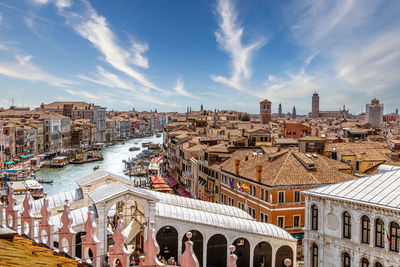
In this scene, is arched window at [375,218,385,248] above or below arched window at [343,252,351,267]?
above

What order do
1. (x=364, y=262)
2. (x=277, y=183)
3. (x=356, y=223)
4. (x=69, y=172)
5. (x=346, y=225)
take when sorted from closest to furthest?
(x=364, y=262) → (x=356, y=223) → (x=346, y=225) → (x=277, y=183) → (x=69, y=172)

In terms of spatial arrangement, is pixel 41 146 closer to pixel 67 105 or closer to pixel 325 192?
pixel 67 105

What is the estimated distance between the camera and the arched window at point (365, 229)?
1403 cm

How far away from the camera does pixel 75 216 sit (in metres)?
12.7

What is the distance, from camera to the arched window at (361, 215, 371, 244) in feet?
46.0

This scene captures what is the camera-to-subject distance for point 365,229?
14.1m

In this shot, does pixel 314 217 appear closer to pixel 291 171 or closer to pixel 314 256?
pixel 314 256

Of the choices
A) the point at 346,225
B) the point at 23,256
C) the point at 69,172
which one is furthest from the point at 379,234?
the point at 69,172

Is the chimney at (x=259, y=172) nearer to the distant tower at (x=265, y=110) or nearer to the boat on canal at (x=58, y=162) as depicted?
the boat on canal at (x=58, y=162)

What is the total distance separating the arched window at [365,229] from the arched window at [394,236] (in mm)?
950

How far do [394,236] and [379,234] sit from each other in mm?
601

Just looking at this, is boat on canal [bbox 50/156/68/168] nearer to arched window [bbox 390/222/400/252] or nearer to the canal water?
the canal water

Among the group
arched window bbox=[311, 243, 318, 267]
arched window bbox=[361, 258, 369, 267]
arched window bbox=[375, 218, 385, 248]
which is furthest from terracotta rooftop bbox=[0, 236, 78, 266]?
arched window bbox=[311, 243, 318, 267]

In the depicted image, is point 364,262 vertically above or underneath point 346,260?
above
